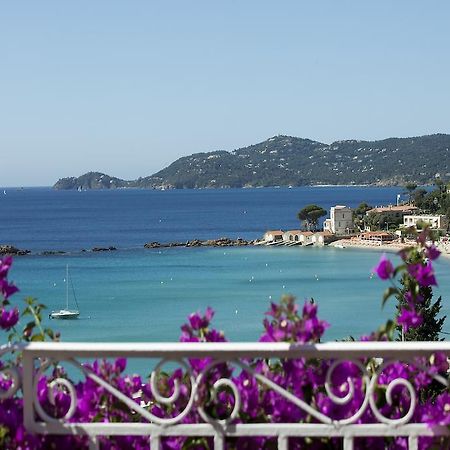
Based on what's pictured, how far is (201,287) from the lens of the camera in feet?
163

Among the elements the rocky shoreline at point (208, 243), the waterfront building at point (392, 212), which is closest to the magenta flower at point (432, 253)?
the rocky shoreline at point (208, 243)

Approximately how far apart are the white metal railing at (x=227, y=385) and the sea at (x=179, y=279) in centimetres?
1050

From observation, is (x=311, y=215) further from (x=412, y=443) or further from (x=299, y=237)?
(x=412, y=443)

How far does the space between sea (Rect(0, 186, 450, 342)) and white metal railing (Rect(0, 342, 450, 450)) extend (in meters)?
10.5

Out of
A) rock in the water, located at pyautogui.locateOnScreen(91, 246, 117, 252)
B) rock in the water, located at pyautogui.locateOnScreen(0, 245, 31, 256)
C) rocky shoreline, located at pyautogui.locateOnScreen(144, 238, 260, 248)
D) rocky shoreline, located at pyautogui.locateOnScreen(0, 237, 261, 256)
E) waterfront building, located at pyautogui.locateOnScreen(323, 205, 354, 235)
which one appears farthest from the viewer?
waterfront building, located at pyautogui.locateOnScreen(323, 205, 354, 235)

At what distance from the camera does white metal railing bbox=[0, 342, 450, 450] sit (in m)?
1.92

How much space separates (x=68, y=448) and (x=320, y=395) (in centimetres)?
62

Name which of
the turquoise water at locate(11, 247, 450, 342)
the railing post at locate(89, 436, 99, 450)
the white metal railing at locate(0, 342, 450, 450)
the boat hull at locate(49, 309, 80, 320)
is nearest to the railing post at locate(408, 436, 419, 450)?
the white metal railing at locate(0, 342, 450, 450)

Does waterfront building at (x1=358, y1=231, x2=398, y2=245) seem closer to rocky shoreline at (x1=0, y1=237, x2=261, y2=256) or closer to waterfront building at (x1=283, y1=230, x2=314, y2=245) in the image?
waterfront building at (x1=283, y1=230, x2=314, y2=245)

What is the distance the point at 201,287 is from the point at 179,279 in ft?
13.3

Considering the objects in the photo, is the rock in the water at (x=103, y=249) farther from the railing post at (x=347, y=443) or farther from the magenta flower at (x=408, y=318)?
the railing post at (x=347, y=443)

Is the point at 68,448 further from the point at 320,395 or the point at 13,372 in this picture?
the point at 320,395

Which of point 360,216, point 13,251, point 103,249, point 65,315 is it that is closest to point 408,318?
point 65,315

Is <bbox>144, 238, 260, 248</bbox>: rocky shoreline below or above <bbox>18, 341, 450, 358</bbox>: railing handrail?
below
